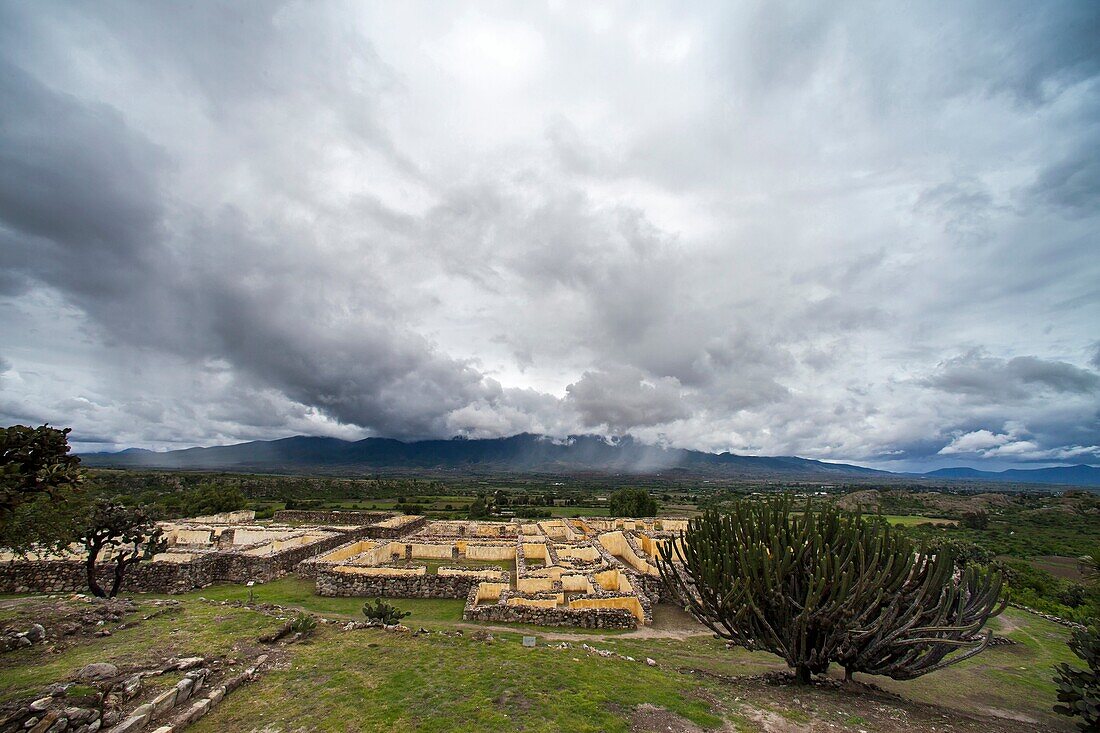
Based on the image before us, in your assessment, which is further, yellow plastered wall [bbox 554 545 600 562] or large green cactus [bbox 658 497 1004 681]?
yellow plastered wall [bbox 554 545 600 562]

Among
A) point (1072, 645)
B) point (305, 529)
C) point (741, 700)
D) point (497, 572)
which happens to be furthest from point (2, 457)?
point (305, 529)

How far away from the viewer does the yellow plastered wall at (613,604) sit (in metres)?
16.8

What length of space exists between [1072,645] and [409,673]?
44.5 ft

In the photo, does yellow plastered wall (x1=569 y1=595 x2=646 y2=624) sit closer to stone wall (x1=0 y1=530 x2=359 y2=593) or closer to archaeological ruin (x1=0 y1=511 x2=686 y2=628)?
archaeological ruin (x1=0 y1=511 x2=686 y2=628)

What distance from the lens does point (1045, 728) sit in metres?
8.64

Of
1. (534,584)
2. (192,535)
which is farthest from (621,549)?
(192,535)

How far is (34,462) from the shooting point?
6.80 metres

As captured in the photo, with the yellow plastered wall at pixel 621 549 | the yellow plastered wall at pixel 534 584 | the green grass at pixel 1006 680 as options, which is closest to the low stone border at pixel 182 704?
the yellow plastered wall at pixel 534 584

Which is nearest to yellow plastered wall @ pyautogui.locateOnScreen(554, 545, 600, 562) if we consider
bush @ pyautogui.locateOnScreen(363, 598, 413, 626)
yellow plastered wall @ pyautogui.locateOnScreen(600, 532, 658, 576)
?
yellow plastered wall @ pyautogui.locateOnScreen(600, 532, 658, 576)

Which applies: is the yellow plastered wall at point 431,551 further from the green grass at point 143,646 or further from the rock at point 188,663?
the rock at point 188,663

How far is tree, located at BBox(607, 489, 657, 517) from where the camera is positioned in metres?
51.3

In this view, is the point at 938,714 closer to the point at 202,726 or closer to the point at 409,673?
the point at 409,673

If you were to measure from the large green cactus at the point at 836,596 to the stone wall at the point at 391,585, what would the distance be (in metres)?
11.4

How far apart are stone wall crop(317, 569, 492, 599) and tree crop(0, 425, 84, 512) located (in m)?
13.2
